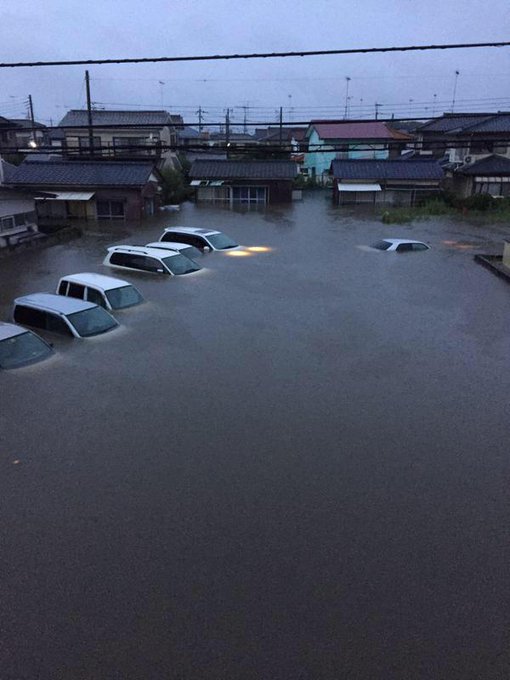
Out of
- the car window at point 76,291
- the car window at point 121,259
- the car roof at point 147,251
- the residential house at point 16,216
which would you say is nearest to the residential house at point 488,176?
the car roof at point 147,251

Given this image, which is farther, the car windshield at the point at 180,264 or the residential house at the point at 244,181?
the residential house at the point at 244,181

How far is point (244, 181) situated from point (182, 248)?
22560 millimetres

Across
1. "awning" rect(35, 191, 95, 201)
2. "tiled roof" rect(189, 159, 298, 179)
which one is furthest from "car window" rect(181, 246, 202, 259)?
"tiled roof" rect(189, 159, 298, 179)

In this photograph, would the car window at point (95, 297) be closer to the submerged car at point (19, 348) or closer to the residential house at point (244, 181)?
the submerged car at point (19, 348)

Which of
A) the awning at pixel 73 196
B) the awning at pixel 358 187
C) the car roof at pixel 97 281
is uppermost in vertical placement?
the awning at pixel 358 187

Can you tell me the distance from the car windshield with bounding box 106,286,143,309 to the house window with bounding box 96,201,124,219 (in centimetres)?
2016

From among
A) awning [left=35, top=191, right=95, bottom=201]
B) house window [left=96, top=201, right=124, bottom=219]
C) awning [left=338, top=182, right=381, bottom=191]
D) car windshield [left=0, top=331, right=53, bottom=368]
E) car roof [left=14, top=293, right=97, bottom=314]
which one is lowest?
car windshield [left=0, top=331, right=53, bottom=368]

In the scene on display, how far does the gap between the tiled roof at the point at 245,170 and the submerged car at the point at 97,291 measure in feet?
96.2

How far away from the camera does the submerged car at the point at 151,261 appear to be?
683 inches

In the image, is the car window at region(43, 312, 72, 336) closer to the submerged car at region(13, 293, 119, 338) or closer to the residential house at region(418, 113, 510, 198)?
the submerged car at region(13, 293, 119, 338)

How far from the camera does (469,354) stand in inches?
448

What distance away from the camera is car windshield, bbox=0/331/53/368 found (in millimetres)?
9812

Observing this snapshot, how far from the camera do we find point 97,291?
1314 centimetres

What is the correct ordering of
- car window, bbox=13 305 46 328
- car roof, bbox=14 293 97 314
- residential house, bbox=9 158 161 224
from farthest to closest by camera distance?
1. residential house, bbox=9 158 161 224
2. car window, bbox=13 305 46 328
3. car roof, bbox=14 293 97 314
